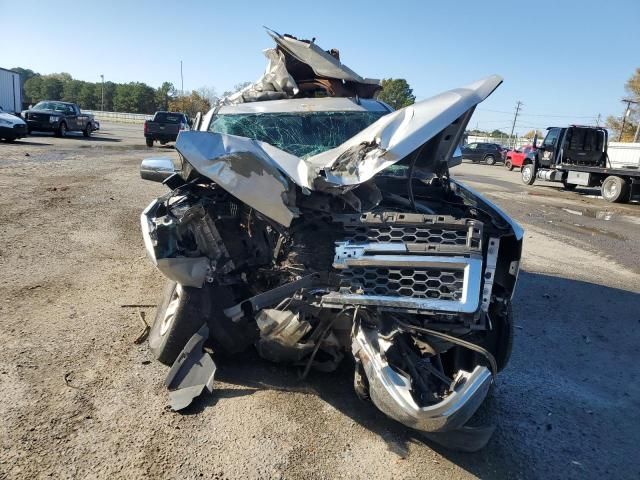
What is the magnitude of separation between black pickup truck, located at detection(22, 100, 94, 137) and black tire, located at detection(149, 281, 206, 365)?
71.3 ft

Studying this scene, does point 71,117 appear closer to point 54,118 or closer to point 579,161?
point 54,118

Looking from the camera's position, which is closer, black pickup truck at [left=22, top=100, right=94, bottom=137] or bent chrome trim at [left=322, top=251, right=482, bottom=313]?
bent chrome trim at [left=322, top=251, right=482, bottom=313]

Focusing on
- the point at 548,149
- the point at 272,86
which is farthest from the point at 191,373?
the point at 548,149

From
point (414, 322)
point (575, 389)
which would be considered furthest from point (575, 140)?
point (414, 322)

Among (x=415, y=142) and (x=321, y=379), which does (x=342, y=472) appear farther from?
(x=415, y=142)

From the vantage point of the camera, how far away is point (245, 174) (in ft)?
9.36

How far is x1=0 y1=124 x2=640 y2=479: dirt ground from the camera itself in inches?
98.0

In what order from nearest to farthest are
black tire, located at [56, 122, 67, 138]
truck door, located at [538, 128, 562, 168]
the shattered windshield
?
the shattered windshield, truck door, located at [538, 128, 562, 168], black tire, located at [56, 122, 67, 138]

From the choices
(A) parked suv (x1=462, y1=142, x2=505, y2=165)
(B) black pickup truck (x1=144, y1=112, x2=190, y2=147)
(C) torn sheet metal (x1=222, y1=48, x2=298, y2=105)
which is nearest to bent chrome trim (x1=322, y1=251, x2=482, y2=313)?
(C) torn sheet metal (x1=222, y1=48, x2=298, y2=105)

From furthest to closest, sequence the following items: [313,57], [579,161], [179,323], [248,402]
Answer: [579,161]
[313,57]
[179,323]
[248,402]

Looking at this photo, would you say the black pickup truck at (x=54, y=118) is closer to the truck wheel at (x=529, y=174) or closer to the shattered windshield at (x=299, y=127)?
the shattered windshield at (x=299, y=127)

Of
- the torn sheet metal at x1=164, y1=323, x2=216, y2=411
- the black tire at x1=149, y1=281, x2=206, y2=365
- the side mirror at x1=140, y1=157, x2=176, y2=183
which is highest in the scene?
the side mirror at x1=140, y1=157, x2=176, y2=183

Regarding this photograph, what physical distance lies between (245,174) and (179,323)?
1.09m

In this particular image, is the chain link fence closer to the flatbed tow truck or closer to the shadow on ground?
the flatbed tow truck
